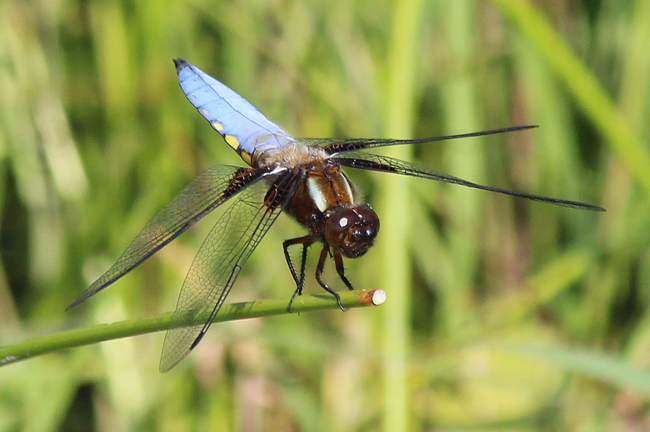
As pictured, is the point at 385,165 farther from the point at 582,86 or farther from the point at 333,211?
the point at 582,86

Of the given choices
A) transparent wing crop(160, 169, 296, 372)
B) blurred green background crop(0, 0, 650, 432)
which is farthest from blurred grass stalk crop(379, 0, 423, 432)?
blurred green background crop(0, 0, 650, 432)

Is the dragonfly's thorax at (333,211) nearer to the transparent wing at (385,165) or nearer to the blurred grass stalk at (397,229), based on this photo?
the transparent wing at (385,165)

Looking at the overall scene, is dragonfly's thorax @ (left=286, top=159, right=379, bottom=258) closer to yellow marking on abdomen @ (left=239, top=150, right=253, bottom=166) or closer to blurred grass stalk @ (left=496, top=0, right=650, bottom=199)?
yellow marking on abdomen @ (left=239, top=150, right=253, bottom=166)

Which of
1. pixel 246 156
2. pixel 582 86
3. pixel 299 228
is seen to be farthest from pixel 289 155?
pixel 582 86

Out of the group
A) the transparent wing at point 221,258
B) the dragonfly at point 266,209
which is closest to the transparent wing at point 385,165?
the dragonfly at point 266,209

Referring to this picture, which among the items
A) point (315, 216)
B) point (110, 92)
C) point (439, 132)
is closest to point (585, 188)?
point (439, 132)

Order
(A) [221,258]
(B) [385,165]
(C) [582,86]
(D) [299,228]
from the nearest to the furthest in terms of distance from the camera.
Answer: (A) [221,258] → (B) [385,165] → (C) [582,86] → (D) [299,228]
